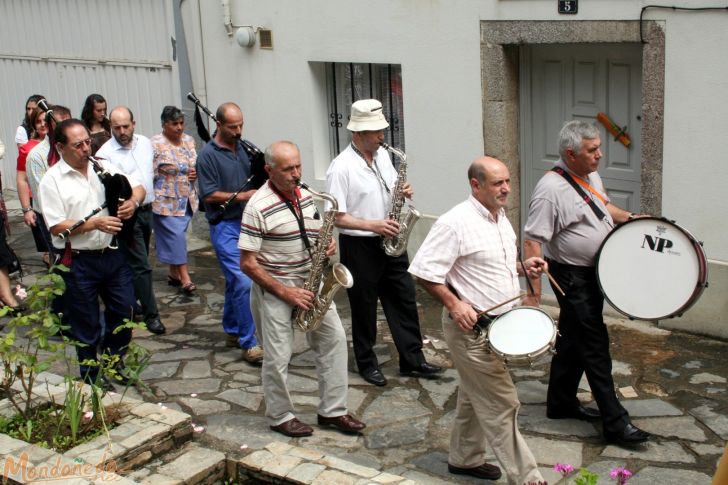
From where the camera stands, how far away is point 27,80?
14.3 meters

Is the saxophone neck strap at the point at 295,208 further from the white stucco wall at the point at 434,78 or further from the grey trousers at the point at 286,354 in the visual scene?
the white stucco wall at the point at 434,78

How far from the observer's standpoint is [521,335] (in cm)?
522

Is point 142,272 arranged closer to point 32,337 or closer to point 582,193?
point 32,337

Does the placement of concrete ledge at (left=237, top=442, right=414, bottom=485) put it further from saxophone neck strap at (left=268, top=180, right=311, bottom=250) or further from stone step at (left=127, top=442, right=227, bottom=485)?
saxophone neck strap at (left=268, top=180, right=311, bottom=250)

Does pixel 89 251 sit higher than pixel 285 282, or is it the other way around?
pixel 89 251

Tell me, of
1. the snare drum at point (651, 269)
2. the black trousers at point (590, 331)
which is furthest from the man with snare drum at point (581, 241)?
the snare drum at point (651, 269)

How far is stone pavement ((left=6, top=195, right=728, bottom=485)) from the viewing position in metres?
5.94

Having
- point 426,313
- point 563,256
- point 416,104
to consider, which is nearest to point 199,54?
point 416,104

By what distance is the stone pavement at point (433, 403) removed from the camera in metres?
5.94

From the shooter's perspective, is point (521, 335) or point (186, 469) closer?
point (521, 335)

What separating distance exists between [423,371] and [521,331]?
2164mm

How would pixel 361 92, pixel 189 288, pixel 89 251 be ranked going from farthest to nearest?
pixel 361 92 → pixel 189 288 → pixel 89 251

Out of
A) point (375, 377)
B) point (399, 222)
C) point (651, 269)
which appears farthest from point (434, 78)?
point (651, 269)

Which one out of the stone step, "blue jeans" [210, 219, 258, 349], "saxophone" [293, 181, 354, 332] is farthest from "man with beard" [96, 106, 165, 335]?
the stone step
